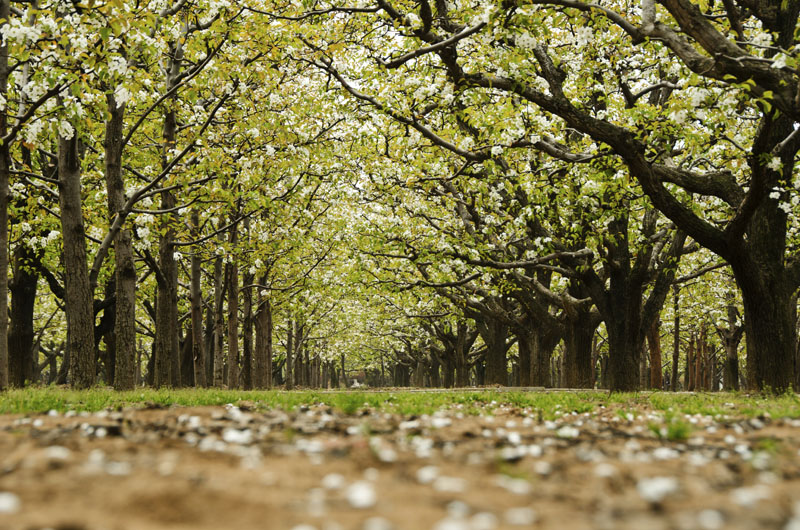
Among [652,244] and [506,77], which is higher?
[506,77]

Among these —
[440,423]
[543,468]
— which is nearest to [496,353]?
[440,423]

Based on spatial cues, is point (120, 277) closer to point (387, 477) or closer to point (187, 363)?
point (387, 477)

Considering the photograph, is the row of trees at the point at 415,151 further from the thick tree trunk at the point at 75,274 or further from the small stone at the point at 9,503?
the small stone at the point at 9,503

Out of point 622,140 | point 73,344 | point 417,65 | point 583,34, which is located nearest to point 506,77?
point 583,34

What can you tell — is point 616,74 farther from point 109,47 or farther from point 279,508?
point 279,508

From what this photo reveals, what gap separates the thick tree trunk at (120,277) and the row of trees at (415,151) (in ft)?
0.18

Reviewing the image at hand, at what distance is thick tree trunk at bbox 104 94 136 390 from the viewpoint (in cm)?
1368

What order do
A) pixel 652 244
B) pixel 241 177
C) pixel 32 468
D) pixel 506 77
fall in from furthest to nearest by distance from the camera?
pixel 652 244
pixel 241 177
pixel 506 77
pixel 32 468

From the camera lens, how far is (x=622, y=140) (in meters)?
11.0

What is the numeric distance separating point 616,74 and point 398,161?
6.71 m

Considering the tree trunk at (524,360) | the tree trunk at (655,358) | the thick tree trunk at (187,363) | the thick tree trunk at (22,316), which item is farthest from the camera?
the thick tree trunk at (187,363)

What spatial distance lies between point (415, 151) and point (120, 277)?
853 cm

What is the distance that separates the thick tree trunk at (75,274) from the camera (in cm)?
1252

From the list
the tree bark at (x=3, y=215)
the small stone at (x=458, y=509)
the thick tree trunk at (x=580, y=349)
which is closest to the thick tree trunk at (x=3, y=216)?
the tree bark at (x=3, y=215)
